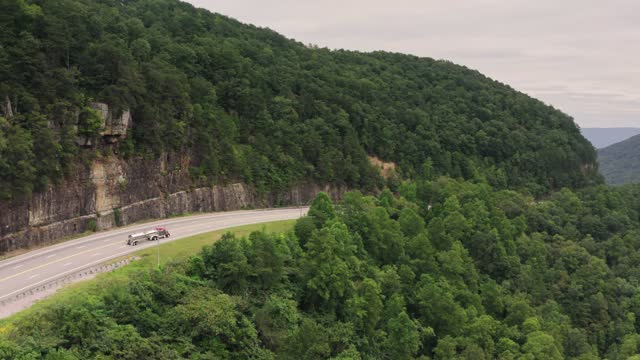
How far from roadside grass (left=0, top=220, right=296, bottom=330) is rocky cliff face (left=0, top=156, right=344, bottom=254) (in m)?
7.83

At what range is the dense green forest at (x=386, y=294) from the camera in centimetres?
2853

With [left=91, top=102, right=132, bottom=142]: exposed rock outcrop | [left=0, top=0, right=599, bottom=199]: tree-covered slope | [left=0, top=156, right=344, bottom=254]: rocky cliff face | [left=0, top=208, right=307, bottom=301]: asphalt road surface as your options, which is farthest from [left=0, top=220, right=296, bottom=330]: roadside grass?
[left=91, top=102, right=132, bottom=142]: exposed rock outcrop

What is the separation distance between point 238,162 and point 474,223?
2869cm

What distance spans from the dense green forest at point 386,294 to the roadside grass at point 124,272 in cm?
59

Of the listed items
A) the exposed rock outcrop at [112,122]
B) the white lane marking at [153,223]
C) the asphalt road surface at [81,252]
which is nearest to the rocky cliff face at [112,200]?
the white lane marking at [153,223]

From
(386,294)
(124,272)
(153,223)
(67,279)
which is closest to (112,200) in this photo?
(153,223)

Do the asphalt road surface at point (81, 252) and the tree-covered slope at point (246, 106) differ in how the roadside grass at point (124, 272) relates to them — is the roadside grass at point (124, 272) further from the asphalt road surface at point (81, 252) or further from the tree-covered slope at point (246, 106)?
the tree-covered slope at point (246, 106)

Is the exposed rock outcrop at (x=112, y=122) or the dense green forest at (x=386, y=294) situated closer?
the dense green forest at (x=386, y=294)

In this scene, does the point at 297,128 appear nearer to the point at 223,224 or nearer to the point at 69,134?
the point at 223,224

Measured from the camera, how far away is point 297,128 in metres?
73.6

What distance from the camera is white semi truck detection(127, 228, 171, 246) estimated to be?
40969 mm

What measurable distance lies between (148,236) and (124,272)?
8.40 m

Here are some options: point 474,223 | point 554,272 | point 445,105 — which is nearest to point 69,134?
point 474,223

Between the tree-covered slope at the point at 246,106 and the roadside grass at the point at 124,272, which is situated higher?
the tree-covered slope at the point at 246,106
